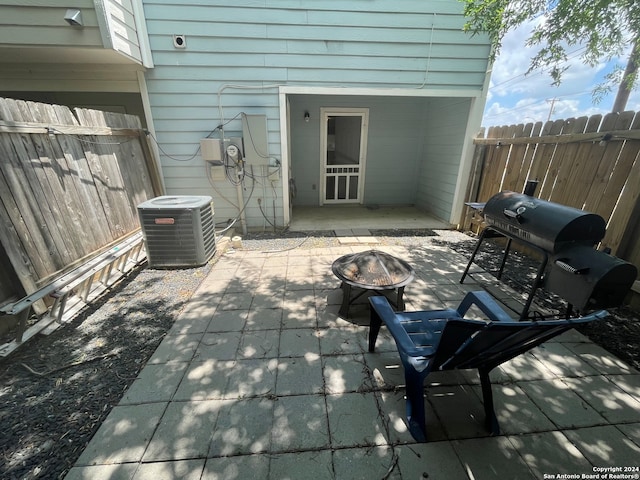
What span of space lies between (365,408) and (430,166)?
235 inches

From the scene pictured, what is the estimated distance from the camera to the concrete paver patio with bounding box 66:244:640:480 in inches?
56.2

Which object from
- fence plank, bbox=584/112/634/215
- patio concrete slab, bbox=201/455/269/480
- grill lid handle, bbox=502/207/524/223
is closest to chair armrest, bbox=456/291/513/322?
grill lid handle, bbox=502/207/524/223

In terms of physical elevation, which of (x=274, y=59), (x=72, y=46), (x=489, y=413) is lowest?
(x=489, y=413)

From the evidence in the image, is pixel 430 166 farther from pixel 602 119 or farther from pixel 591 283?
pixel 591 283

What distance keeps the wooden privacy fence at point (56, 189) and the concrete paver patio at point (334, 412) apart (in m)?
1.49

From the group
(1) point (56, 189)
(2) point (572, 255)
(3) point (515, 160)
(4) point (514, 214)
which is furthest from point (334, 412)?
(3) point (515, 160)

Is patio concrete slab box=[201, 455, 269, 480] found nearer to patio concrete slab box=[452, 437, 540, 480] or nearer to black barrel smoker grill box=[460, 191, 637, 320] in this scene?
patio concrete slab box=[452, 437, 540, 480]

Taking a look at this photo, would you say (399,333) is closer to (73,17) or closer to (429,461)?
(429,461)

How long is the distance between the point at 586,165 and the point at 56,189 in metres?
6.10

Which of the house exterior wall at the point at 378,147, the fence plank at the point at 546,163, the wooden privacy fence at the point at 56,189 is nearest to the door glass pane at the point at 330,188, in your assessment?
the house exterior wall at the point at 378,147

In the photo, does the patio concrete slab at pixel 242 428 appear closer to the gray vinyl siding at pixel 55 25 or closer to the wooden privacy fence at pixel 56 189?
the wooden privacy fence at pixel 56 189

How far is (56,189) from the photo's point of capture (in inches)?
108

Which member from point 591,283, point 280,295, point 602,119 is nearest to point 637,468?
point 591,283

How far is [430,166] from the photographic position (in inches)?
251
